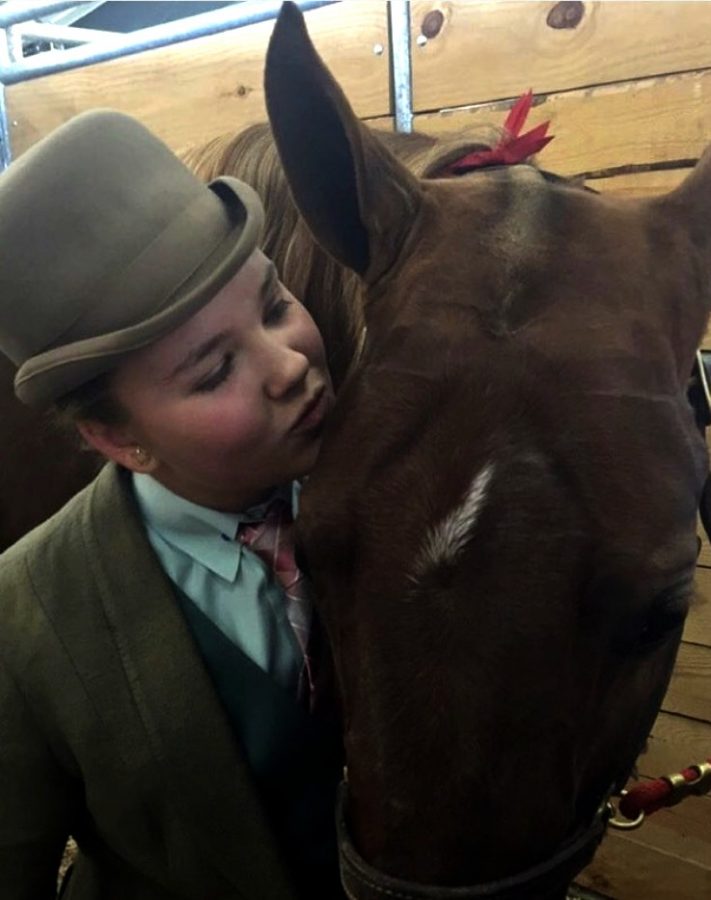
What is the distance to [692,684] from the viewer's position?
1551 mm

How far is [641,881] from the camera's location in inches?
69.1

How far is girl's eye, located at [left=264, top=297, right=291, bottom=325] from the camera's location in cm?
83

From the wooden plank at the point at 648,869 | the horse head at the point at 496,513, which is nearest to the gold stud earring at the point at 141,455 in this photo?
the horse head at the point at 496,513

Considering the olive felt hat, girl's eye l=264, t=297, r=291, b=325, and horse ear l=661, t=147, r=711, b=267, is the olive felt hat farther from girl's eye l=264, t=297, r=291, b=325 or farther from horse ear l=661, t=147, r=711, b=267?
horse ear l=661, t=147, r=711, b=267

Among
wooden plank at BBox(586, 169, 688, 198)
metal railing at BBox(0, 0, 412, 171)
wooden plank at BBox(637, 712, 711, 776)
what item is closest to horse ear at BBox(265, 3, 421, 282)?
wooden plank at BBox(586, 169, 688, 198)

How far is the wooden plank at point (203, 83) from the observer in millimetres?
1564

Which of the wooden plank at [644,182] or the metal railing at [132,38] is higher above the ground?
the metal railing at [132,38]

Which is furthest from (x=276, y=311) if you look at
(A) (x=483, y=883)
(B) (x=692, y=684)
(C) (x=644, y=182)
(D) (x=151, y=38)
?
(D) (x=151, y=38)

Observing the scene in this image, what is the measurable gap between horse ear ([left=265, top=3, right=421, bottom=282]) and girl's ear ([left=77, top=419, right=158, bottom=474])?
24cm

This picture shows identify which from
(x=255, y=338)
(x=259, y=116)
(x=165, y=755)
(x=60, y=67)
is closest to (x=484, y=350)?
(x=255, y=338)

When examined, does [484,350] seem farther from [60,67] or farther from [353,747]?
[60,67]

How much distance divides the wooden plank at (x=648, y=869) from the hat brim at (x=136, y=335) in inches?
53.1

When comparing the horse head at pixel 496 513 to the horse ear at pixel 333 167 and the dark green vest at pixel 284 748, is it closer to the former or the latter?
the horse ear at pixel 333 167

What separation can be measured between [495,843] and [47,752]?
453 mm
